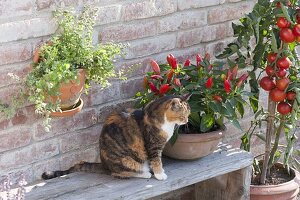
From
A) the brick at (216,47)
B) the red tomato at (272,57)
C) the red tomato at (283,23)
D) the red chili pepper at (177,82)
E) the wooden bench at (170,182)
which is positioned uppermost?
the red tomato at (283,23)

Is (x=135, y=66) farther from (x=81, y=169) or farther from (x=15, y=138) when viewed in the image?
(x=15, y=138)

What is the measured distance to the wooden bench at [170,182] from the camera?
2742 millimetres

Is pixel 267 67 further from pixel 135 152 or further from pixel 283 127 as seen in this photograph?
pixel 135 152

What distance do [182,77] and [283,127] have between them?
2.26ft

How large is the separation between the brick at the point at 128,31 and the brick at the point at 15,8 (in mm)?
394

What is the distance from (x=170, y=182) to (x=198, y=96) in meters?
0.43

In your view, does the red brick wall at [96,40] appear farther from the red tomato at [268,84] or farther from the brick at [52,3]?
the red tomato at [268,84]

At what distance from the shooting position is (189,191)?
143 inches

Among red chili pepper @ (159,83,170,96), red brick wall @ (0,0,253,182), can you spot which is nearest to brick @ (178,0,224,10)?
red brick wall @ (0,0,253,182)

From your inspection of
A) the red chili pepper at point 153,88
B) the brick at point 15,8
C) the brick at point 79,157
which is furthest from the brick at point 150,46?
the brick at point 15,8

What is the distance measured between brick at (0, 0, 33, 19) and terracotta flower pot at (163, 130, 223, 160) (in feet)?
2.87

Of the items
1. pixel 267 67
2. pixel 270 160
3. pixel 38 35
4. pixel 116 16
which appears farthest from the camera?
pixel 270 160

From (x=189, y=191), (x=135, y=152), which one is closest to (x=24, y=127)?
(x=135, y=152)

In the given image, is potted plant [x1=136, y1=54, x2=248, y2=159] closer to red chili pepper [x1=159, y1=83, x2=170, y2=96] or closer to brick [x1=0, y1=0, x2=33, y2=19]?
red chili pepper [x1=159, y1=83, x2=170, y2=96]
